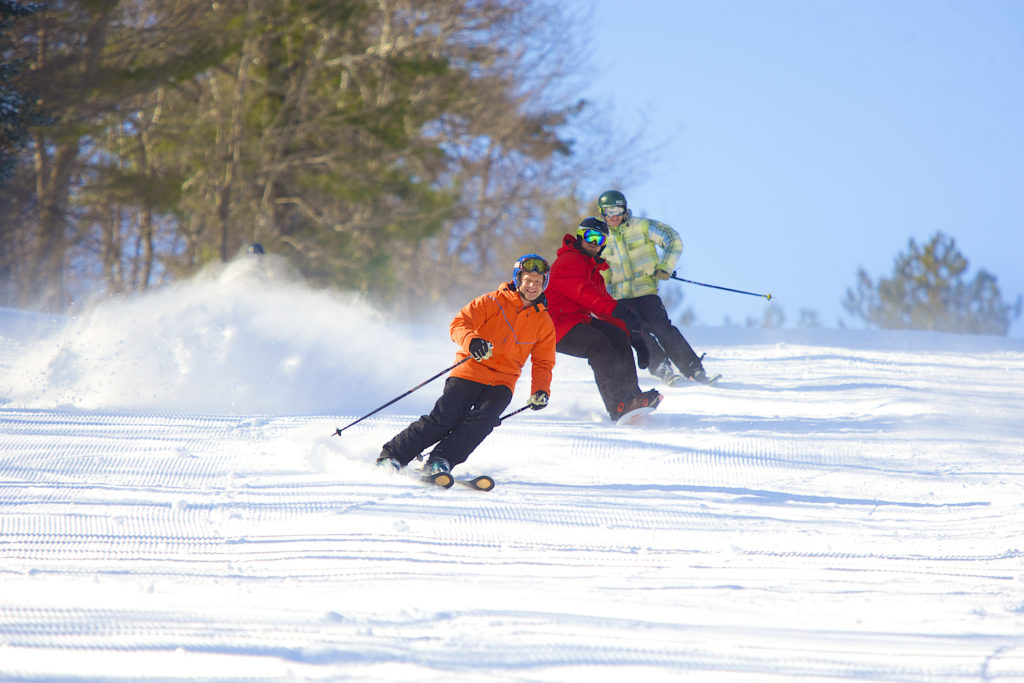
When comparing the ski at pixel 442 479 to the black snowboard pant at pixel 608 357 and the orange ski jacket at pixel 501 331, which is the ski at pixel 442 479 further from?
the black snowboard pant at pixel 608 357

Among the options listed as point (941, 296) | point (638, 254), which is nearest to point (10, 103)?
point (638, 254)

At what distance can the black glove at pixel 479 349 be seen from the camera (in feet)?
14.5

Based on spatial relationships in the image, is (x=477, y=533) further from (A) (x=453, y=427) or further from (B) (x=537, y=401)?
(B) (x=537, y=401)

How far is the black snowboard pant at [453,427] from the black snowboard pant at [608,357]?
1.75 m

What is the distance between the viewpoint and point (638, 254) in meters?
7.36

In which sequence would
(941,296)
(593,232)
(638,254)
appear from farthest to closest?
(941,296), (638,254), (593,232)

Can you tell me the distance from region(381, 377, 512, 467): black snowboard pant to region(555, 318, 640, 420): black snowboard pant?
175cm

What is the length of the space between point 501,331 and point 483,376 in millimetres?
Answer: 251

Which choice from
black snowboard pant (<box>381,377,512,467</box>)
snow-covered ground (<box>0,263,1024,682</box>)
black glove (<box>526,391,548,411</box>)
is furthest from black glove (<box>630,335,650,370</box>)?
black snowboard pant (<box>381,377,512,467</box>)

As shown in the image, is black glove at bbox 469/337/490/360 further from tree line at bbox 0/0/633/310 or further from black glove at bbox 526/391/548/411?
tree line at bbox 0/0/633/310

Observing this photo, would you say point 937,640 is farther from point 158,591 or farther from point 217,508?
point 217,508

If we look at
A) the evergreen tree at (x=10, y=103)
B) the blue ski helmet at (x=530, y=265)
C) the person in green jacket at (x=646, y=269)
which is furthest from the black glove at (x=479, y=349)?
the evergreen tree at (x=10, y=103)

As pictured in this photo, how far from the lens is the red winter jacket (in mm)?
6207

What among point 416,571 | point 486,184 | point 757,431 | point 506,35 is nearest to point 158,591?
point 416,571
